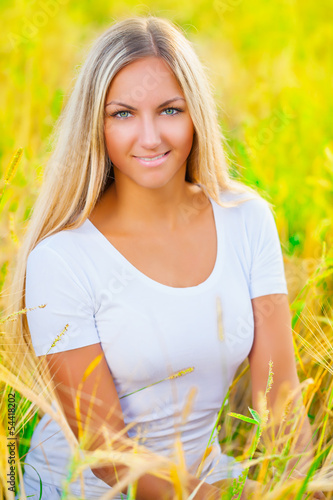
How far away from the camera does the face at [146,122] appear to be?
1.50 meters

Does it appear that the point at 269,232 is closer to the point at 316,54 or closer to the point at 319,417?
the point at 319,417

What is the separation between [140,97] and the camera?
59.0 inches

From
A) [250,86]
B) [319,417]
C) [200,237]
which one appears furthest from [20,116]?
[319,417]

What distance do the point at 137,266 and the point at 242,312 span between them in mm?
304

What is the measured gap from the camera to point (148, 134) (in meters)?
1.49

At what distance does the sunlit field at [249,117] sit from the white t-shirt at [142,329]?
0.09 meters

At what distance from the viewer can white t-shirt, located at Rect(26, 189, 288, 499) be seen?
4.86 ft

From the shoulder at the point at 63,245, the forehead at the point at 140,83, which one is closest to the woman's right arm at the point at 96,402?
the shoulder at the point at 63,245

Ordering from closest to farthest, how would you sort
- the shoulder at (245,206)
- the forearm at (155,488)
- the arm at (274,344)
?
the forearm at (155,488), the arm at (274,344), the shoulder at (245,206)

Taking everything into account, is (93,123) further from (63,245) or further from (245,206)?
(245,206)

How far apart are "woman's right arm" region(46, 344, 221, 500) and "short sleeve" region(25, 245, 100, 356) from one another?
0.03 m

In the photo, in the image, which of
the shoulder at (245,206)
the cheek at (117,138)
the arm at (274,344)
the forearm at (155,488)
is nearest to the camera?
the forearm at (155,488)

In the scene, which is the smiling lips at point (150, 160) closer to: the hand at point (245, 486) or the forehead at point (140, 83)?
the forehead at point (140, 83)

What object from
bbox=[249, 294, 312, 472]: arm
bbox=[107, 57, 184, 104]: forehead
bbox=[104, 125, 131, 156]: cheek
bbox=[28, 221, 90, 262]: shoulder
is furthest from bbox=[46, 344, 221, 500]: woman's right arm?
bbox=[107, 57, 184, 104]: forehead
